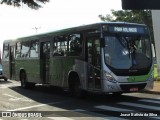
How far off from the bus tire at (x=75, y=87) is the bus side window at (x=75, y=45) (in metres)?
0.98

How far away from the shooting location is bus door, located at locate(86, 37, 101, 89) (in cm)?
1306

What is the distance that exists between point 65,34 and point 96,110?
4.99 m

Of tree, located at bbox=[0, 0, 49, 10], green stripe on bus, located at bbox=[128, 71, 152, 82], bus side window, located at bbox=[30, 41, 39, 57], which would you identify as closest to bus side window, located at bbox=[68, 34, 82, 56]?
green stripe on bus, located at bbox=[128, 71, 152, 82]

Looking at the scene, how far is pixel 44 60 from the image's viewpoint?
58.9 ft

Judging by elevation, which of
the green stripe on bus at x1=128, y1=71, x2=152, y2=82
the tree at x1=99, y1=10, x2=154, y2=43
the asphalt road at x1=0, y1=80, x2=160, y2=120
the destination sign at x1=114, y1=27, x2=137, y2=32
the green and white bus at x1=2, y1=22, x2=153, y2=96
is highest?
the tree at x1=99, y1=10, x2=154, y2=43

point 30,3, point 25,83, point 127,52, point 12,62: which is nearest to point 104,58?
point 127,52

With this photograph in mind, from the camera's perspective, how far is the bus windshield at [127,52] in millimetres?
12945

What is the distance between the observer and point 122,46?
1317 cm

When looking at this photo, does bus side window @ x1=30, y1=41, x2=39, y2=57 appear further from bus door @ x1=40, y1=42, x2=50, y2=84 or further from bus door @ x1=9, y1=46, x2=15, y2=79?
bus door @ x1=9, y1=46, x2=15, y2=79

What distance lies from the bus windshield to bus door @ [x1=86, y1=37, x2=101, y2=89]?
39 centimetres

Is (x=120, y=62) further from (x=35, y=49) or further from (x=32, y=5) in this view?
(x=32, y=5)

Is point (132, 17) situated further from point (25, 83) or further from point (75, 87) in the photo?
point (75, 87)

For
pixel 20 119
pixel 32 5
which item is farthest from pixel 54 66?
pixel 32 5

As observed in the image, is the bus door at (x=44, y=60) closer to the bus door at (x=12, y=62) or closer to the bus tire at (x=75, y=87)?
the bus tire at (x=75, y=87)
